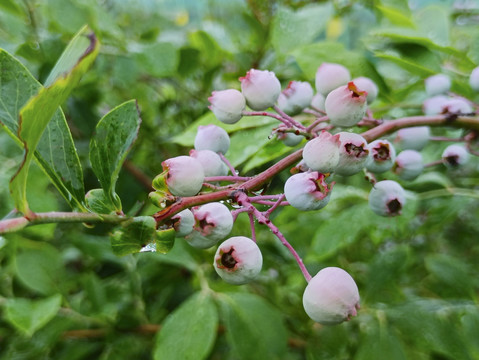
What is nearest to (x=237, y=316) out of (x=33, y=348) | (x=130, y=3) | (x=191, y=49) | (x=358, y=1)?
(x=33, y=348)

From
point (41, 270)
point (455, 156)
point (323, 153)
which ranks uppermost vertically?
point (323, 153)

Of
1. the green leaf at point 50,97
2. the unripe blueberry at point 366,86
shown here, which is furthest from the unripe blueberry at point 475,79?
the green leaf at point 50,97

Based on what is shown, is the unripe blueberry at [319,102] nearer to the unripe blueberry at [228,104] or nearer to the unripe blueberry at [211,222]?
the unripe blueberry at [228,104]

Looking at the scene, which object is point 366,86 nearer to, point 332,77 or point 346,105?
point 332,77

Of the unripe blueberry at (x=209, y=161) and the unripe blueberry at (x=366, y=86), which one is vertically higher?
the unripe blueberry at (x=209, y=161)

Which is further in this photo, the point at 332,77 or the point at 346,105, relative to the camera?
the point at 332,77

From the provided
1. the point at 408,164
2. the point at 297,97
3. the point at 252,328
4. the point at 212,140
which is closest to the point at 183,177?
the point at 212,140

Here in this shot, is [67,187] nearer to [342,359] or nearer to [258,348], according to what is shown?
[258,348]

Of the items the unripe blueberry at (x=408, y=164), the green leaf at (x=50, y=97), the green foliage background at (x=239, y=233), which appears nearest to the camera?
the green leaf at (x=50, y=97)
